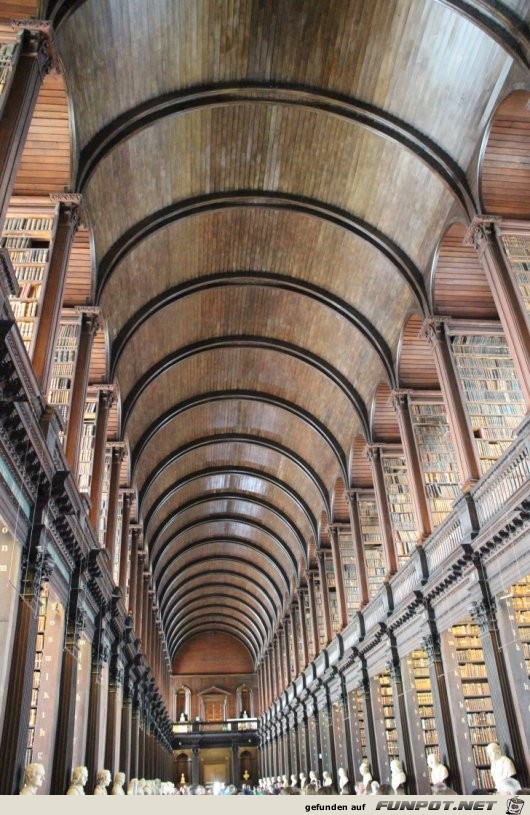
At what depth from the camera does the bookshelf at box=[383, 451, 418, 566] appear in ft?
50.3

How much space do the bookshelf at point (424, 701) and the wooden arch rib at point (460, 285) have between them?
6.66 meters

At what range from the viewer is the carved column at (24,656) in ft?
22.3

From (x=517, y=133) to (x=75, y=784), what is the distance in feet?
37.5

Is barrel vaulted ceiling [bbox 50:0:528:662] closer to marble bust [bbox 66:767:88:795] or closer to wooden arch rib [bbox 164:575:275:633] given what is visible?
marble bust [bbox 66:767:88:795]

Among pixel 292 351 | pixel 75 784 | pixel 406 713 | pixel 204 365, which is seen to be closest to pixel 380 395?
pixel 292 351

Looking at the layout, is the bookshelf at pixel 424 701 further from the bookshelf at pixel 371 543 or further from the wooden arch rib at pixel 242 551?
the wooden arch rib at pixel 242 551

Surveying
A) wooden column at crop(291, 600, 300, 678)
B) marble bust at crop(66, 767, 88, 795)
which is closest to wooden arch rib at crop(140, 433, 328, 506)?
wooden column at crop(291, 600, 300, 678)

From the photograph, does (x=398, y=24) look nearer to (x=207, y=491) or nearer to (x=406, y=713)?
(x=406, y=713)

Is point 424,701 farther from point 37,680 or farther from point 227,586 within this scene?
point 227,586

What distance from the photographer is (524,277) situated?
10.1m

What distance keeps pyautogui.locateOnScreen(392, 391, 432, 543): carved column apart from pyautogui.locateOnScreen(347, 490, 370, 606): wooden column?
15.3 ft

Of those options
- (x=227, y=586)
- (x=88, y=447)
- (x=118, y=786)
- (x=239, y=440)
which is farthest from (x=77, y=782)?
(x=227, y=586)

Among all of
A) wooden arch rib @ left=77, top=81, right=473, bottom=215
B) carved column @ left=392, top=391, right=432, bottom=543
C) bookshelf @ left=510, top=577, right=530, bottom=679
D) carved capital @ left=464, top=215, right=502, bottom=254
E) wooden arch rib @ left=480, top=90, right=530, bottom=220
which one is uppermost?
wooden arch rib @ left=77, top=81, right=473, bottom=215

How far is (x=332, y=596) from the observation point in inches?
910
